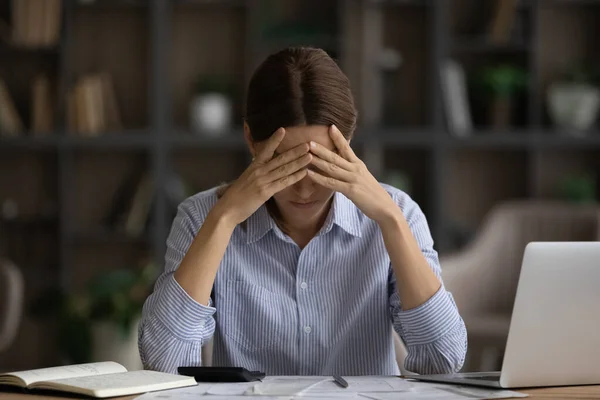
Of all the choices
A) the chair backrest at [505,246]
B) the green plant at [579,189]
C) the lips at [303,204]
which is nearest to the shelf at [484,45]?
the green plant at [579,189]

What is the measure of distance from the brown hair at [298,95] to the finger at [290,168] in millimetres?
75

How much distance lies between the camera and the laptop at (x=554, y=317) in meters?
1.46

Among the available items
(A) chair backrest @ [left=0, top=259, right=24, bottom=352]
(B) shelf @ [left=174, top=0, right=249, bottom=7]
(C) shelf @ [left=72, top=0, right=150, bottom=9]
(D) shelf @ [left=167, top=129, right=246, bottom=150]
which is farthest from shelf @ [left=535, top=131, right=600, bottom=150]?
(A) chair backrest @ [left=0, top=259, right=24, bottom=352]

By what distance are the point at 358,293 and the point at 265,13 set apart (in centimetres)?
334

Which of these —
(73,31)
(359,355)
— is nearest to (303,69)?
(359,355)

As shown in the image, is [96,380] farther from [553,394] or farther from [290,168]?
[553,394]

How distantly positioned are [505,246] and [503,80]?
1.16 metres

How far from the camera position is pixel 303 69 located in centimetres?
188

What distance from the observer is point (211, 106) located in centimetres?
491

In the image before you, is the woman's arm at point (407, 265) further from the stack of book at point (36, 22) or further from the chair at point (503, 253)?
the stack of book at point (36, 22)

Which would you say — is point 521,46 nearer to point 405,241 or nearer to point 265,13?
point 265,13

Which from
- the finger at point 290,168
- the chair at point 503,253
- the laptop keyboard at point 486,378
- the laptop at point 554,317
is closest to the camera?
the laptop at point 554,317

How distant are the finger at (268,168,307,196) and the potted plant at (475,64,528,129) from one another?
323 cm

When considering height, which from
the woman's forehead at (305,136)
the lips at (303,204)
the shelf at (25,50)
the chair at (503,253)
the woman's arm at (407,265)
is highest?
the shelf at (25,50)
